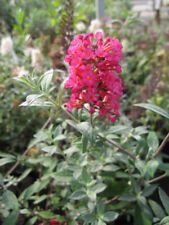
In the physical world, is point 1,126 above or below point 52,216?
above

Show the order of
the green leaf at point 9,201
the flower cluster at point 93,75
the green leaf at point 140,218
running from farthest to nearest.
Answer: the green leaf at point 140,218 < the green leaf at point 9,201 < the flower cluster at point 93,75

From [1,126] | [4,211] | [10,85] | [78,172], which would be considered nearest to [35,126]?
[1,126]

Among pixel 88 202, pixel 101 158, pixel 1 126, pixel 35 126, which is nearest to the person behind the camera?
pixel 88 202

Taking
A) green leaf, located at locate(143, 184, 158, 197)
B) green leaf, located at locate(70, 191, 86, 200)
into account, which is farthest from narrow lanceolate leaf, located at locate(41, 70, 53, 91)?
green leaf, located at locate(143, 184, 158, 197)

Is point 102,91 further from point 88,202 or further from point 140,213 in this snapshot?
point 140,213

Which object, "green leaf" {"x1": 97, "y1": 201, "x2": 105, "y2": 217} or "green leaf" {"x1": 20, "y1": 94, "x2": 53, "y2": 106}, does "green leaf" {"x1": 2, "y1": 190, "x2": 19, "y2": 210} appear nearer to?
"green leaf" {"x1": 97, "y1": 201, "x2": 105, "y2": 217}

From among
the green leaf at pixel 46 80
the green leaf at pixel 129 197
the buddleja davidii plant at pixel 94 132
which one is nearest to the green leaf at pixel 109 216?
the buddleja davidii plant at pixel 94 132

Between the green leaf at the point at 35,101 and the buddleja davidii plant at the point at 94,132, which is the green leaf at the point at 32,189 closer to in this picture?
the buddleja davidii plant at the point at 94,132
